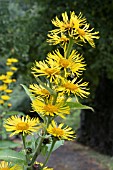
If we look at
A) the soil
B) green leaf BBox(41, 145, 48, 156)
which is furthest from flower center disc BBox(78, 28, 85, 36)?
the soil

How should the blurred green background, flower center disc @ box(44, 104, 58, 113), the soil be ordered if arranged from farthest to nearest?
1. the soil
2. the blurred green background
3. flower center disc @ box(44, 104, 58, 113)

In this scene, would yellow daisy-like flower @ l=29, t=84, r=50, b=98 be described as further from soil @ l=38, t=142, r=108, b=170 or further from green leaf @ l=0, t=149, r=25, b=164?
soil @ l=38, t=142, r=108, b=170

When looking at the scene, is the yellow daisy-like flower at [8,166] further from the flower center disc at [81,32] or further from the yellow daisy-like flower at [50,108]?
the flower center disc at [81,32]

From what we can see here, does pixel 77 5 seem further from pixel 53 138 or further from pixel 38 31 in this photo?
pixel 53 138

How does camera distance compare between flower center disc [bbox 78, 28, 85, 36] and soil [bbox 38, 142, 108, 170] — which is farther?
soil [bbox 38, 142, 108, 170]

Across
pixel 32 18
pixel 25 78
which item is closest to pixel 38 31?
pixel 32 18

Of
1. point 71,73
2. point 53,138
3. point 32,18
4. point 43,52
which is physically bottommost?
point 53,138
